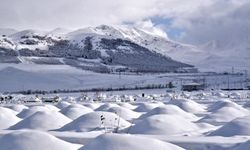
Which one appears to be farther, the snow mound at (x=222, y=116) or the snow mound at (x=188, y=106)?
the snow mound at (x=188, y=106)

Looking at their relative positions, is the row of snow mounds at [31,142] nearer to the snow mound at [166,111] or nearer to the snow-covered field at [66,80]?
the snow mound at [166,111]

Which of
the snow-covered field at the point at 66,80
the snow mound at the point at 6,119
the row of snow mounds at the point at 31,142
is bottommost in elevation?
the snow mound at the point at 6,119

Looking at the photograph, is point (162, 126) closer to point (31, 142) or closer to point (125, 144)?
point (31, 142)

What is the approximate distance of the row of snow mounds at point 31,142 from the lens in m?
15.9

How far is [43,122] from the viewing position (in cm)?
3002

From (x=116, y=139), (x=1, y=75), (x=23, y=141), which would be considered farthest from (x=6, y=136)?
(x=1, y=75)

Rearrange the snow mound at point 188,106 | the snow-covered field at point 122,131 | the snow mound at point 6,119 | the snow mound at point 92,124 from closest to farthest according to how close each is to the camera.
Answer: the snow-covered field at point 122,131 → the snow mound at point 92,124 → the snow mound at point 6,119 → the snow mound at point 188,106

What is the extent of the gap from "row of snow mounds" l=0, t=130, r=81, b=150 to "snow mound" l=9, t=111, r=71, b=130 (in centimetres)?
1270

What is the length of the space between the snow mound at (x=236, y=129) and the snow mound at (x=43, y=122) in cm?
974

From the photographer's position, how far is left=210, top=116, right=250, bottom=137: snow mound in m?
24.5

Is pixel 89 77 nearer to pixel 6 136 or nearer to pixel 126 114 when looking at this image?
pixel 126 114

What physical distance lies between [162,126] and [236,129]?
152 inches

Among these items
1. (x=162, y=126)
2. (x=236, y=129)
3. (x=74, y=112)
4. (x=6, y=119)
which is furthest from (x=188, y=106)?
(x=236, y=129)

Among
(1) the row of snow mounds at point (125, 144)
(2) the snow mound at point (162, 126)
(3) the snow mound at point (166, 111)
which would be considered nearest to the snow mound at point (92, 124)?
(2) the snow mound at point (162, 126)
